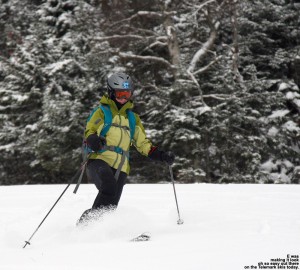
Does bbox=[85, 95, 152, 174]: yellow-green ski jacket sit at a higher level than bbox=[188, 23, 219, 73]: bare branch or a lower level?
lower

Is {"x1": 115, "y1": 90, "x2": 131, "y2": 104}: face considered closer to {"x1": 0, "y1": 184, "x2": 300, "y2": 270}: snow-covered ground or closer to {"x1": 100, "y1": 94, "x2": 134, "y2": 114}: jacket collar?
{"x1": 100, "y1": 94, "x2": 134, "y2": 114}: jacket collar

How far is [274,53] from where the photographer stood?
17.9 meters

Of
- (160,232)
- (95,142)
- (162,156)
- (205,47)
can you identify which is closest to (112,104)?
(95,142)

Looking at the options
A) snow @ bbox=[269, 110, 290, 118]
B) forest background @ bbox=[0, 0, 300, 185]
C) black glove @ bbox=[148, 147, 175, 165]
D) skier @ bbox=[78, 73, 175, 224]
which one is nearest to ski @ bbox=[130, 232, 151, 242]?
skier @ bbox=[78, 73, 175, 224]

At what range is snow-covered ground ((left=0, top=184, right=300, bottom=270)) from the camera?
3496mm

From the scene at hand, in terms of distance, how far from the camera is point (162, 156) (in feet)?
17.9

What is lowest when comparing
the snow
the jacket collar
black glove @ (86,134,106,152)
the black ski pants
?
the snow

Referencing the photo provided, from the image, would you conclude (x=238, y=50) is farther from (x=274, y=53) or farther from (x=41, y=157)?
(x=41, y=157)

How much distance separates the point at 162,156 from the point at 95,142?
3.44 feet

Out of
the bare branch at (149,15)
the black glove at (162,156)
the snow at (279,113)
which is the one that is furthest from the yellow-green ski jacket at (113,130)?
the bare branch at (149,15)

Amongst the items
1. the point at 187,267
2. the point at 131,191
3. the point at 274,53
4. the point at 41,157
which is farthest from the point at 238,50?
the point at 187,267

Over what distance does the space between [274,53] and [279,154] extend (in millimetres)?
4003

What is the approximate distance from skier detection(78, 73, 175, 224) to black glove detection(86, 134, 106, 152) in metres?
0.04

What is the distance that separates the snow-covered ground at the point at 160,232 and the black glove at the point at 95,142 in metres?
0.74
